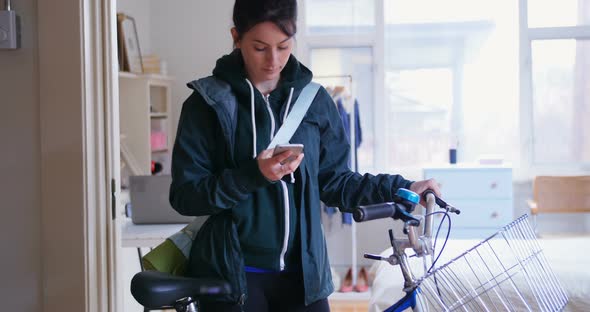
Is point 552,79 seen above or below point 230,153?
above

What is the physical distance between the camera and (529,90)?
5.88 metres

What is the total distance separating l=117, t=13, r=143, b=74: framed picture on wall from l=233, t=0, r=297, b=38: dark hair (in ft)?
12.0

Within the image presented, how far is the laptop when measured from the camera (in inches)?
139

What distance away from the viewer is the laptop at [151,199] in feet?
11.6

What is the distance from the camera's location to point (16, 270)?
2018 mm

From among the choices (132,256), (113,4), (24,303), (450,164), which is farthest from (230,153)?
(450,164)

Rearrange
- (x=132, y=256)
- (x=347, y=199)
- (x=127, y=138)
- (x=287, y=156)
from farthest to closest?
(x=127, y=138)
(x=132, y=256)
(x=347, y=199)
(x=287, y=156)

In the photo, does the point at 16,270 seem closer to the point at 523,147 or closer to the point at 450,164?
the point at 450,164

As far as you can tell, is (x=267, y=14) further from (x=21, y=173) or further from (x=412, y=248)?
(x=21, y=173)

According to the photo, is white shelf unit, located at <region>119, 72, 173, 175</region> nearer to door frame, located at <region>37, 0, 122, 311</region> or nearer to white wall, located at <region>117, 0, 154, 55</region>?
white wall, located at <region>117, 0, 154, 55</region>

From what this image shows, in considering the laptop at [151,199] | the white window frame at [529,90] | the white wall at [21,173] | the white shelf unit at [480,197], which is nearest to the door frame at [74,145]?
the white wall at [21,173]

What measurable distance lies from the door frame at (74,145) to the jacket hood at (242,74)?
386mm

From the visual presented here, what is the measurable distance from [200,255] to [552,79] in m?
4.77

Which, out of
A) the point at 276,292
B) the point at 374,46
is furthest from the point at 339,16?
the point at 276,292
